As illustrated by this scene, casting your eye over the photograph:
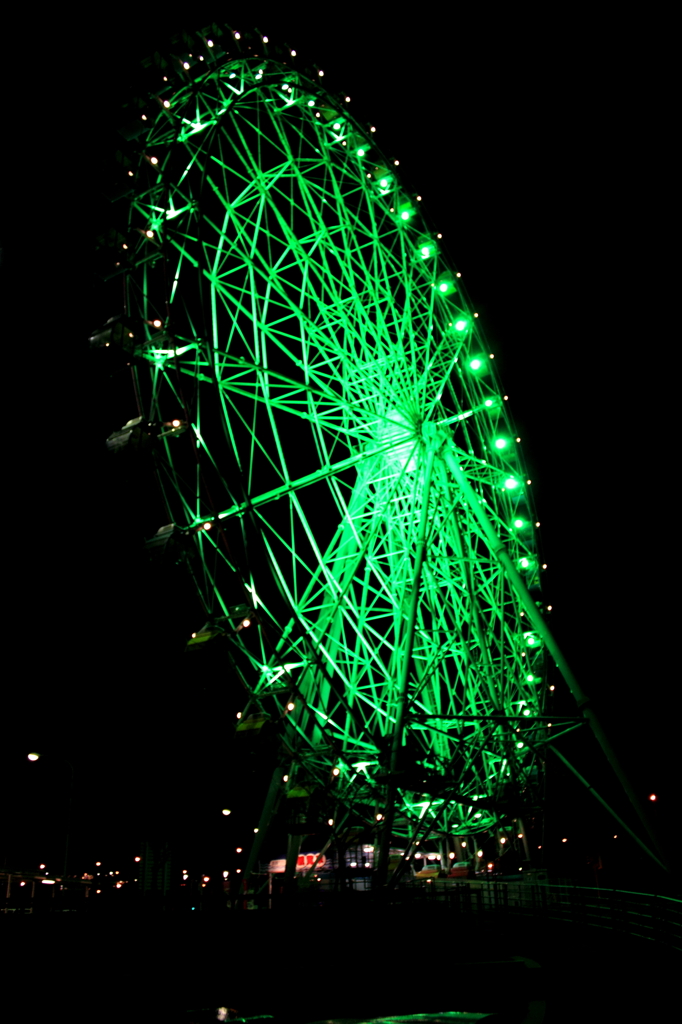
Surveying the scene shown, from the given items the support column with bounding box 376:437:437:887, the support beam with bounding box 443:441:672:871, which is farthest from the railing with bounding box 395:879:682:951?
the support beam with bounding box 443:441:672:871

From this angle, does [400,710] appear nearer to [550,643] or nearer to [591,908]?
[550,643]

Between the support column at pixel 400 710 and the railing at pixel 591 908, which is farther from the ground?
the support column at pixel 400 710

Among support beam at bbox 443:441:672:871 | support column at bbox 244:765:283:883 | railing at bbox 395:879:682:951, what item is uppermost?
support beam at bbox 443:441:672:871

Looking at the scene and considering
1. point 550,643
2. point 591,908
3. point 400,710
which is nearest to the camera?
point 400,710

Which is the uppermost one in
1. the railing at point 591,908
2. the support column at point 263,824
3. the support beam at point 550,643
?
the support beam at point 550,643

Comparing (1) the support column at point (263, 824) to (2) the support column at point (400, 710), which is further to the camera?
(1) the support column at point (263, 824)

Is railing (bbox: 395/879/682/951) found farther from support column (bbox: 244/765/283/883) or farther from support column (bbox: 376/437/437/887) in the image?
support column (bbox: 244/765/283/883)

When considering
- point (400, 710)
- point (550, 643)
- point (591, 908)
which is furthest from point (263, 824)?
point (550, 643)

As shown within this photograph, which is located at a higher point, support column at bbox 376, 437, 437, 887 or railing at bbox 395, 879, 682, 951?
support column at bbox 376, 437, 437, 887

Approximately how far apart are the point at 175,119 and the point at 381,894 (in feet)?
51.8

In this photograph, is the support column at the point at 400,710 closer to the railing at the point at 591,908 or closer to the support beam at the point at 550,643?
the railing at the point at 591,908

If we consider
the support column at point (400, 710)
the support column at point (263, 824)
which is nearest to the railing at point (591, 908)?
the support column at point (400, 710)

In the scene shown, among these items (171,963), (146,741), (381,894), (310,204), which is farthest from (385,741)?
(146,741)

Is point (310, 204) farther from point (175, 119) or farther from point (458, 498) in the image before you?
point (458, 498)
